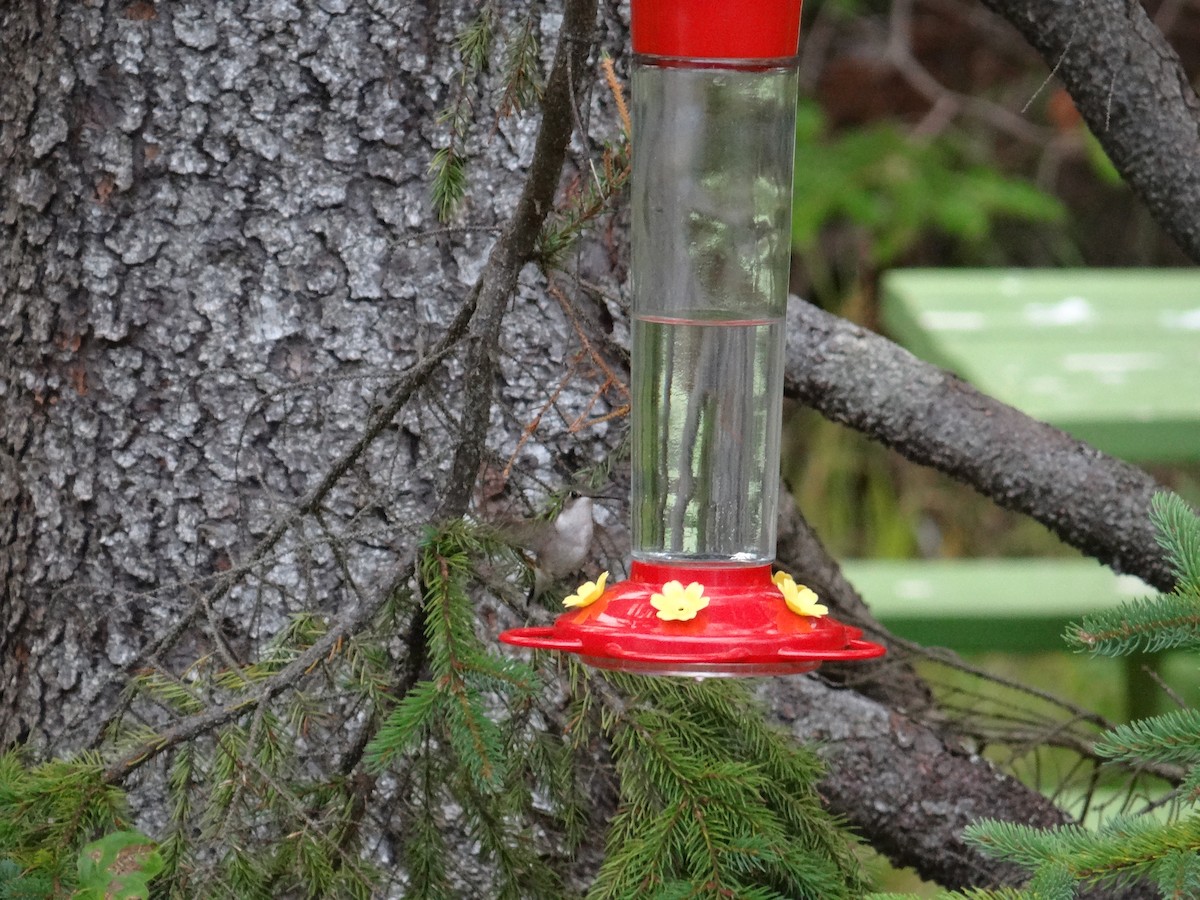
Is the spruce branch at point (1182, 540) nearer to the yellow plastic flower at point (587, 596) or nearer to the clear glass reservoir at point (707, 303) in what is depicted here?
the clear glass reservoir at point (707, 303)

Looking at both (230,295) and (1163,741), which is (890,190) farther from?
(1163,741)

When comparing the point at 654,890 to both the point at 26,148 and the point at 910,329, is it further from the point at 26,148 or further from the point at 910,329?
the point at 910,329

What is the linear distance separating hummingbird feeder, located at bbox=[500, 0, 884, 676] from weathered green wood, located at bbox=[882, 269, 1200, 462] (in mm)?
1805

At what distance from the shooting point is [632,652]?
3.11 feet

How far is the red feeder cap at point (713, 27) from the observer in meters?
0.96

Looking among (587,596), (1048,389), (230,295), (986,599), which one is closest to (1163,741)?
(587,596)

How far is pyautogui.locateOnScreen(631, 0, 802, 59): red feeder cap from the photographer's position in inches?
37.9

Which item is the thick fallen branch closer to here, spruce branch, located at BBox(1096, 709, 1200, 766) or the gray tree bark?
the gray tree bark

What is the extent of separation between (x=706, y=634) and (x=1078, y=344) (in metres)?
3.00

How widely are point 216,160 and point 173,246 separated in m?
0.11

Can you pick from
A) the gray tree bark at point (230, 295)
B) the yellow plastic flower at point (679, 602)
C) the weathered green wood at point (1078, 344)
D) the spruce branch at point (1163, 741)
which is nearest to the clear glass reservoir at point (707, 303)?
the yellow plastic flower at point (679, 602)

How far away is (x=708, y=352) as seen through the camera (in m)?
1.16

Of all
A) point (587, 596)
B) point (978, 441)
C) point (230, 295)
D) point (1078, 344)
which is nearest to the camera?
point (587, 596)

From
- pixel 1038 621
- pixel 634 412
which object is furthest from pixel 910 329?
pixel 634 412
